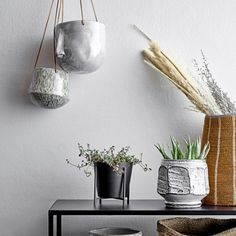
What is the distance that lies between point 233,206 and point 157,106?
381mm

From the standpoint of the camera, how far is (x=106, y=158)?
1.65 meters

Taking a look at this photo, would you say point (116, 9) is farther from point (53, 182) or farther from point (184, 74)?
point (53, 182)

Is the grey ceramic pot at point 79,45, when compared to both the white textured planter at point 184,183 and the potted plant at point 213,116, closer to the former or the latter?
the potted plant at point 213,116

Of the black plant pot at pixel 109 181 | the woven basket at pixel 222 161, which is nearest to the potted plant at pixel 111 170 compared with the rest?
the black plant pot at pixel 109 181

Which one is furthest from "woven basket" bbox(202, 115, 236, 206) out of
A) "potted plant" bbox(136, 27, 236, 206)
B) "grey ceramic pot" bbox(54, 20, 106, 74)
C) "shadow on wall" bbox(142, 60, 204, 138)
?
"grey ceramic pot" bbox(54, 20, 106, 74)

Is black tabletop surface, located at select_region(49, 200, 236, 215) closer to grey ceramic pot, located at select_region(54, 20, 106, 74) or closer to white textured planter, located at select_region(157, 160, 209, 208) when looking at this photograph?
white textured planter, located at select_region(157, 160, 209, 208)

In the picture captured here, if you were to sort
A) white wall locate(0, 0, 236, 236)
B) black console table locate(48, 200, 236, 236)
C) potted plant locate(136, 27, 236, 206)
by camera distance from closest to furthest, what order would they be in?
black console table locate(48, 200, 236, 236)
potted plant locate(136, 27, 236, 206)
white wall locate(0, 0, 236, 236)

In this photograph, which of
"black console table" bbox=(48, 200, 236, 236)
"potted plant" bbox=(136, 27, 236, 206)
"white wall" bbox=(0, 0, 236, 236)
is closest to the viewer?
"black console table" bbox=(48, 200, 236, 236)

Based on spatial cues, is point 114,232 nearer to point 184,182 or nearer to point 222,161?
point 184,182

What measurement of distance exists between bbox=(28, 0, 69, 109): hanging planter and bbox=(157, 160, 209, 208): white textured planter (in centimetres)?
37

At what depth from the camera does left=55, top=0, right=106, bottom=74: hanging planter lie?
1673 mm

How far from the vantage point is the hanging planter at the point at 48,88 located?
1.69m

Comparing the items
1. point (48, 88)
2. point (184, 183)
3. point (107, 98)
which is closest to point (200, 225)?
point (184, 183)

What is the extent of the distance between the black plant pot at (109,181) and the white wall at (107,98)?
0.15 metres
